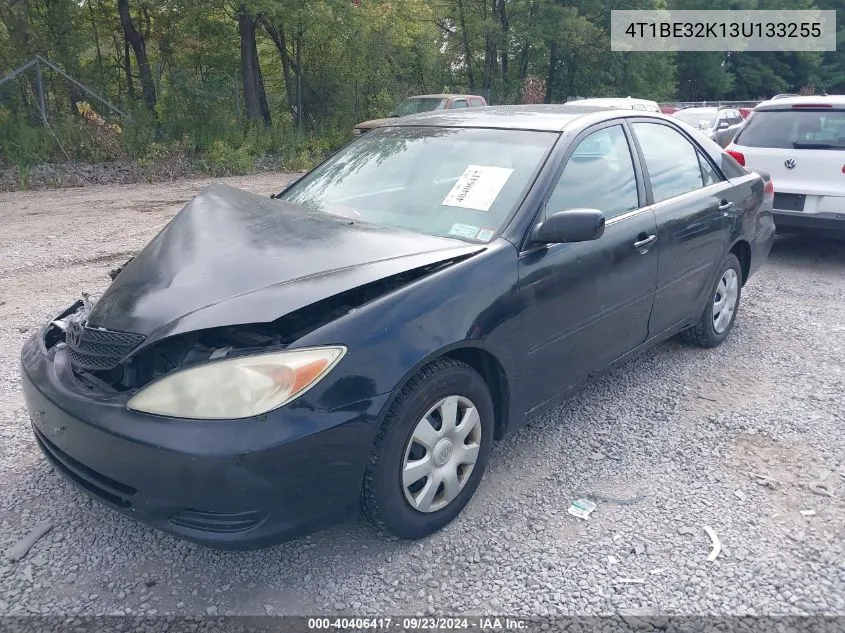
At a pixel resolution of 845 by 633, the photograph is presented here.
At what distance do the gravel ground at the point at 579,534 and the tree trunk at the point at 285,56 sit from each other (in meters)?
17.0

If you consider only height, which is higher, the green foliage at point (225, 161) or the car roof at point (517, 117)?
the car roof at point (517, 117)

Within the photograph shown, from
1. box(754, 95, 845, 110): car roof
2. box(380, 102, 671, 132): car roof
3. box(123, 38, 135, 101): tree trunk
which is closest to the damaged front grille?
box(380, 102, 671, 132): car roof

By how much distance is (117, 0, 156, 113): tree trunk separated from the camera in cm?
1741

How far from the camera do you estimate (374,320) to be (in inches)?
A: 101

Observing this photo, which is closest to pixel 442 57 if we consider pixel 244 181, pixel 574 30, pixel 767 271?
pixel 574 30

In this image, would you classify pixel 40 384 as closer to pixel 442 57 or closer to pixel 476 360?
pixel 476 360

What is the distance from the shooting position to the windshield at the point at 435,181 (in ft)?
10.9

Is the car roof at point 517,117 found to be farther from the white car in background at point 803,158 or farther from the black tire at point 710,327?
the white car in background at point 803,158

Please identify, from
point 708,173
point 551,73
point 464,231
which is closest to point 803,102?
point 708,173

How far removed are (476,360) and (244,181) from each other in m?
12.2

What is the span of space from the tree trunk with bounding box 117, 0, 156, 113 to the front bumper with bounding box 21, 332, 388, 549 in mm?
16381

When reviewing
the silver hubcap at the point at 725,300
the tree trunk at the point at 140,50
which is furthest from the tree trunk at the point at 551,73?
Result: the silver hubcap at the point at 725,300

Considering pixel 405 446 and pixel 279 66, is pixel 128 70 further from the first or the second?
pixel 405 446

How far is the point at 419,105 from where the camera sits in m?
18.2
